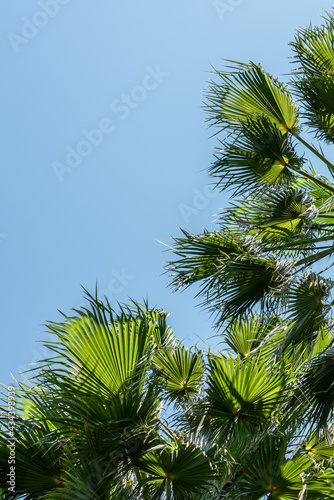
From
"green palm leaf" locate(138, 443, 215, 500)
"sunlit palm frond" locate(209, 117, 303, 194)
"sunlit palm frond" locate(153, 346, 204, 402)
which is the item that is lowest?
"green palm leaf" locate(138, 443, 215, 500)

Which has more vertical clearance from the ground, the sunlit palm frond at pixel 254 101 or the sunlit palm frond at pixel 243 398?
the sunlit palm frond at pixel 254 101

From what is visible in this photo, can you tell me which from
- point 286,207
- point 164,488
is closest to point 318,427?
point 164,488

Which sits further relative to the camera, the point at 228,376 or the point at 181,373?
the point at 181,373

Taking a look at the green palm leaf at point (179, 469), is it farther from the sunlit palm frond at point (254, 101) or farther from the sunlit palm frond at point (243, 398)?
the sunlit palm frond at point (254, 101)

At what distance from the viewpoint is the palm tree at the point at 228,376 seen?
2.84m

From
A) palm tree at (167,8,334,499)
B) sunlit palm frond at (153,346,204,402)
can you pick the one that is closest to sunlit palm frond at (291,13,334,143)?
palm tree at (167,8,334,499)

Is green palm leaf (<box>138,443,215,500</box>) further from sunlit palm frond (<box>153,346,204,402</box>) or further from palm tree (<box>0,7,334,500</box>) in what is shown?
sunlit palm frond (<box>153,346,204,402</box>)

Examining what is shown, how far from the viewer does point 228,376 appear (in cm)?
339

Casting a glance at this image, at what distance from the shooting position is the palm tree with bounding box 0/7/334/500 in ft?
9.32

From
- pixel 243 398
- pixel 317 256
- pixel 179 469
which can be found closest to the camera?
pixel 179 469

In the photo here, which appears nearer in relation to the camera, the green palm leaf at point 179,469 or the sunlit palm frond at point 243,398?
the green palm leaf at point 179,469

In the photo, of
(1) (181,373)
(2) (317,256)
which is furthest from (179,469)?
(2) (317,256)

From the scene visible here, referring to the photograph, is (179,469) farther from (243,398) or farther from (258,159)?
(258,159)

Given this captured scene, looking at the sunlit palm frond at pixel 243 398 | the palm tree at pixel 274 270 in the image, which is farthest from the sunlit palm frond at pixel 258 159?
the sunlit palm frond at pixel 243 398
